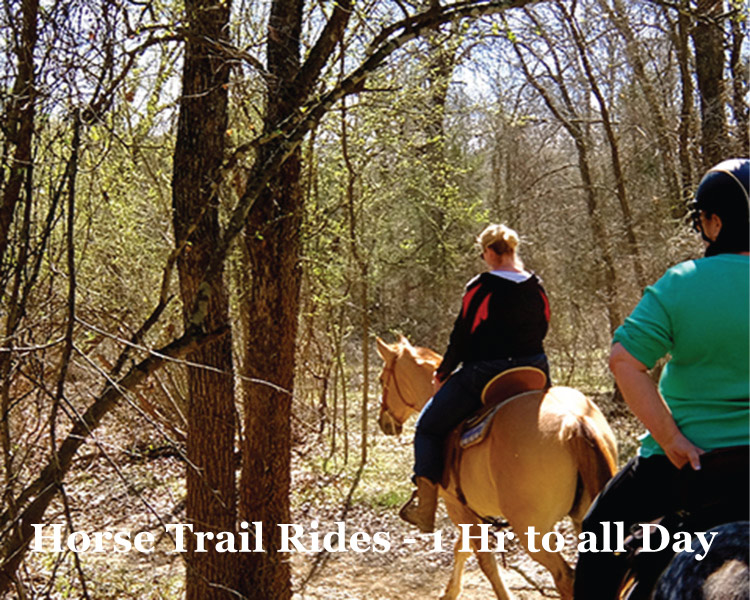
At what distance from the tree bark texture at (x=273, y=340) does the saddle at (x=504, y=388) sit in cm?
135

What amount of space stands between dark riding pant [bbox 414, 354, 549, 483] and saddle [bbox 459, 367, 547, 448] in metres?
0.05

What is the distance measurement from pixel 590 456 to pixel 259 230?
2612 millimetres

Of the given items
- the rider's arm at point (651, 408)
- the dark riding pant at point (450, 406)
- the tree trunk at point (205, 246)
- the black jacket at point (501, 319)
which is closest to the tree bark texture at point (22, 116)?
the tree trunk at point (205, 246)

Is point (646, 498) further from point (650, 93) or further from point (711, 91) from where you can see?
point (650, 93)

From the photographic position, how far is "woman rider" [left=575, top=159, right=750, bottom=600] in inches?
89.0

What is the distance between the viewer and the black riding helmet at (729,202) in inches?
91.0

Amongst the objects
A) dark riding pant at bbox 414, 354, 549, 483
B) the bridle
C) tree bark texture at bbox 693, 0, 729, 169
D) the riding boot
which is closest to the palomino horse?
dark riding pant at bbox 414, 354, 549, 483

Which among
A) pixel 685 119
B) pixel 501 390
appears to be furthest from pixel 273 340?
pixel 685 119

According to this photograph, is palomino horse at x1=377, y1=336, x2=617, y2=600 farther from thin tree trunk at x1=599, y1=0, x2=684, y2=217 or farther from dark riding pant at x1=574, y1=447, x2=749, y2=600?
thin tree trunk at x1=599, y1=0, x2=684, y2=217

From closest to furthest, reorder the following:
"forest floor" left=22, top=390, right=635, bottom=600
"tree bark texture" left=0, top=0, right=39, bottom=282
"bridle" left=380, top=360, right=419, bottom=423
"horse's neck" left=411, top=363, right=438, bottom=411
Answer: "tree bark texture" left=0, top=0, right=39, bottom=282 < "forest floor" left=22, top=390, right=635, bottom=600 < "horse's neck" left=411, top=363, right=438, bottom=411 < "bridle" left=380, top=360, right=419, bottom=423

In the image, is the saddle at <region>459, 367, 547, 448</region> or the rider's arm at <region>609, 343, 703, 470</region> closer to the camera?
the rider's arm at <region>609, 343, 703, 470</region>

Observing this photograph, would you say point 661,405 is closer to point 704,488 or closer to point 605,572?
point 704,488

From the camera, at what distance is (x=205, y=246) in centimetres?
471

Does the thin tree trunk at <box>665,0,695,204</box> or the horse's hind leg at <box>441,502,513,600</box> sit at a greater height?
the thin tree trunk at <box>665,0,695,204</box>
